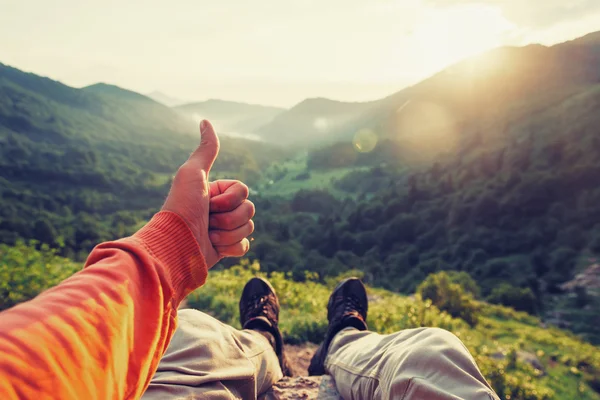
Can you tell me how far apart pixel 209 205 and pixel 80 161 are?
307 feet

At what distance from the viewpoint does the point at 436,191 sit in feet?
226

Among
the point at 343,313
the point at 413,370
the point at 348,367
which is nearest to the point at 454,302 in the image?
the point at 343,313

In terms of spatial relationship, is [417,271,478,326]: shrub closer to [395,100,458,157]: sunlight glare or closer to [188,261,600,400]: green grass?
[188,261,600,400]: green grass

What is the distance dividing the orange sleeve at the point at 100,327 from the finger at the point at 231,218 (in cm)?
32

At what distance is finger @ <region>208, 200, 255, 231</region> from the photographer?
1.56 meters

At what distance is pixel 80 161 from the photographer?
83.0m

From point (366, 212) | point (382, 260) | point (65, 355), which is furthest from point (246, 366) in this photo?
point (366, 212)

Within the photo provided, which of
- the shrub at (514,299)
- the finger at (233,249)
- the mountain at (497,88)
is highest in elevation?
the mountain at (497,88)

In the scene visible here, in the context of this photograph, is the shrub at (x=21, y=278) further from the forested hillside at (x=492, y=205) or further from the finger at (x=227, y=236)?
the forested hillside at (x=492, y=205)

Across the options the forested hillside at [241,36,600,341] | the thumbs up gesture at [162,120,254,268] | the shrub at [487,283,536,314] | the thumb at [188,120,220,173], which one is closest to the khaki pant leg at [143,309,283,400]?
the thumbs up gesture at [162,120,254,268]

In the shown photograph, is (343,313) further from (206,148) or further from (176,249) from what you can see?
(176,249)

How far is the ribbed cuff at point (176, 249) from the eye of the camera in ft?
3.93

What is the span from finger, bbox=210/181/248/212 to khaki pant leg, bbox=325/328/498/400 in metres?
0.96

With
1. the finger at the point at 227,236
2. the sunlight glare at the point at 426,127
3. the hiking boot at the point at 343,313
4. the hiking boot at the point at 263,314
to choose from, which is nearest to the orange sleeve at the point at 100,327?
the finger at the point at 227,236
